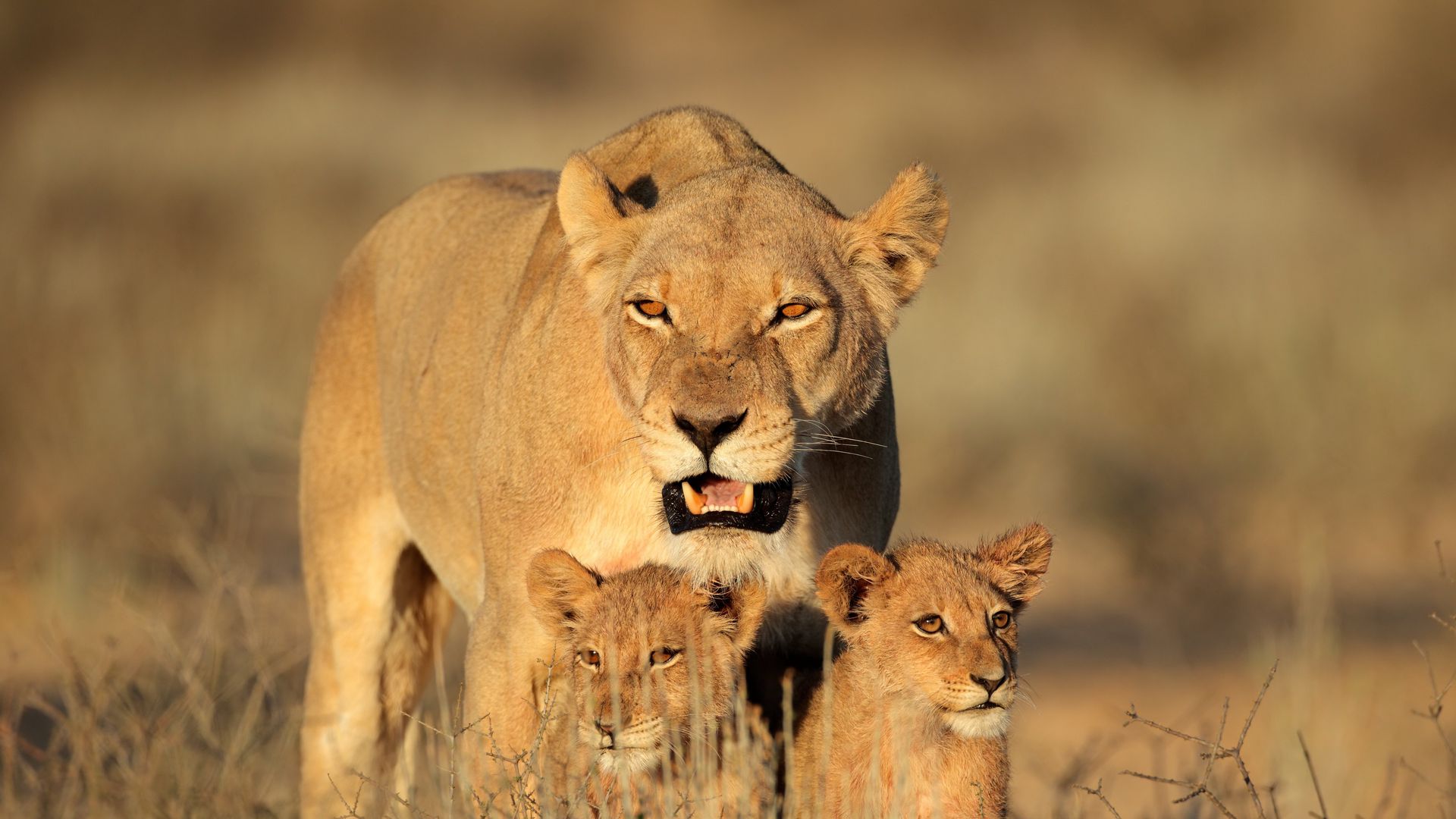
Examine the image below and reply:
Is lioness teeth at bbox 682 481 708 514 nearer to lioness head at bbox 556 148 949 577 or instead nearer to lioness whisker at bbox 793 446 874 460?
lioness head at bbox 556 148 949 577

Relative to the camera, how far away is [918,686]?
163 inches

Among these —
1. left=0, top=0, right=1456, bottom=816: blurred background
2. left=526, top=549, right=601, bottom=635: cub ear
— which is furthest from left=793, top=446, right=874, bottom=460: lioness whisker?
left=0, top=0, right=1456, bottom=816: blurred background

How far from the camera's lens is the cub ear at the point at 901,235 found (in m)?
4.66

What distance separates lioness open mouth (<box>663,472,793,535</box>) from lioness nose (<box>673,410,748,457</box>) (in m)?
0.14

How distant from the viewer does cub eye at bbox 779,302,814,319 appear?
4.37 m

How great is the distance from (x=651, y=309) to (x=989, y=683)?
117 cm

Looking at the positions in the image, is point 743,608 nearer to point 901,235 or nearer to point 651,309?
point 651,309

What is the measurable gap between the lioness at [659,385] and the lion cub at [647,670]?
0.11 m

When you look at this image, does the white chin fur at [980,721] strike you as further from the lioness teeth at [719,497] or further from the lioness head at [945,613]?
the lioness teeth at [719,497]

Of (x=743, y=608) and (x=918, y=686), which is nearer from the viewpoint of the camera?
(x=918, y=686)

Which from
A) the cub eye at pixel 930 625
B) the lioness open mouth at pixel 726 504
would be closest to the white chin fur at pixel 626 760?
the lioness open mouth at pixel 726 504

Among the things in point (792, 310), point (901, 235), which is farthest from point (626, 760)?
point (901, 235)

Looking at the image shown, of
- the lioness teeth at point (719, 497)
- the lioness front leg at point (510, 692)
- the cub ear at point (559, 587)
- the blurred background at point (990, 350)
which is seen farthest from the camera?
the blurred background at point (990, 350)

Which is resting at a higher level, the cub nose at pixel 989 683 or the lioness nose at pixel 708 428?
the lioness nose at pixel 708 428
